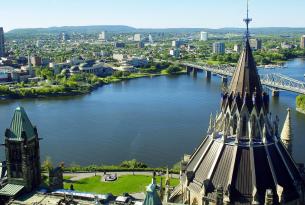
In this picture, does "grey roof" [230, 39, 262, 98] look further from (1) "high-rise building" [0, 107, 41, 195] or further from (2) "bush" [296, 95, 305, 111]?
(2) "bush" [296, 95, 305, 111]

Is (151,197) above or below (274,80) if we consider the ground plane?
above

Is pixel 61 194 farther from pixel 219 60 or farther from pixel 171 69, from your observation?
pixel 219 60

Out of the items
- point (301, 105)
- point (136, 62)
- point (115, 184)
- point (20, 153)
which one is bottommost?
point (115, 184)

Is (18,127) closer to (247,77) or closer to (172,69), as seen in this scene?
(247,77)

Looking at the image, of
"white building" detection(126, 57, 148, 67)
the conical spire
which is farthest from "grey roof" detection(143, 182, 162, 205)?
"white building" detection(126, 57, 148, 67)

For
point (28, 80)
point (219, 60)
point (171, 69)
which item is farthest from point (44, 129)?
point (219, 60)

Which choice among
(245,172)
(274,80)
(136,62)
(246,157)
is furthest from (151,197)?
(136,62)

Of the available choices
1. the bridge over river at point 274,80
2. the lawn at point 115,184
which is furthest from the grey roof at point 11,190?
the bridge over river at point 274,80
